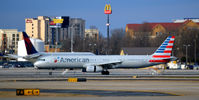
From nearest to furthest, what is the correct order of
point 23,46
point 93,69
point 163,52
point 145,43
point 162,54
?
point 93,69, point 162,54, point 163,52, point 23,46, point 145,43

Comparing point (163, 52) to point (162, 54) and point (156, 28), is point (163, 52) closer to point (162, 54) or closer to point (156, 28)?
point (162, 54)

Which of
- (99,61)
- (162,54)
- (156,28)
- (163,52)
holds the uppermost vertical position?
(156,28)

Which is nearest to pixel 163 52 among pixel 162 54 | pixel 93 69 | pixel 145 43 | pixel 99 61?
pixel 162 54

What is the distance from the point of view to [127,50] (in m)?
120

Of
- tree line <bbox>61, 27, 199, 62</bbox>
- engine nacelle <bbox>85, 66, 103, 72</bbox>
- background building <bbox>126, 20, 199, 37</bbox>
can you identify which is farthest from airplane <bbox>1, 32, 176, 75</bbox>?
background building <bbox>126, 20, 199, 37</bbox>

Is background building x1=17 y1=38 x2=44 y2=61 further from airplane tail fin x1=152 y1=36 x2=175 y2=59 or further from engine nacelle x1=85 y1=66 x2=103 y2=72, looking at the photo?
airplane tail fin x1=152 y1=36 x2=175 y2=59

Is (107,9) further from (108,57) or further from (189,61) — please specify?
(108,57)

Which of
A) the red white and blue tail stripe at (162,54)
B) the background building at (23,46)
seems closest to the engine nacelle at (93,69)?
the red white and blue tail stripe at (162,54)

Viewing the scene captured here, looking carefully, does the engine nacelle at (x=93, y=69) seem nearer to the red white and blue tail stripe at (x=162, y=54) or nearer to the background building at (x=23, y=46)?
the red white and blue tail stripe at (x=162, y=54)

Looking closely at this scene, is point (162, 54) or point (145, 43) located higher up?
point (145, 43)

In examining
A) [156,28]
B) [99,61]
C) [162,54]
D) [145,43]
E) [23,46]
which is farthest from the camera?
[156,28]

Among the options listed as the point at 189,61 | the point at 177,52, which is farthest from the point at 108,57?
the point at 177,52

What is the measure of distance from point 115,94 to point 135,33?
159 m

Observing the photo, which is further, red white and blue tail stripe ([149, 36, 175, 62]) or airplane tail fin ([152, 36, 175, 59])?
airplane tail fin ([152, 36, 175, 59])
